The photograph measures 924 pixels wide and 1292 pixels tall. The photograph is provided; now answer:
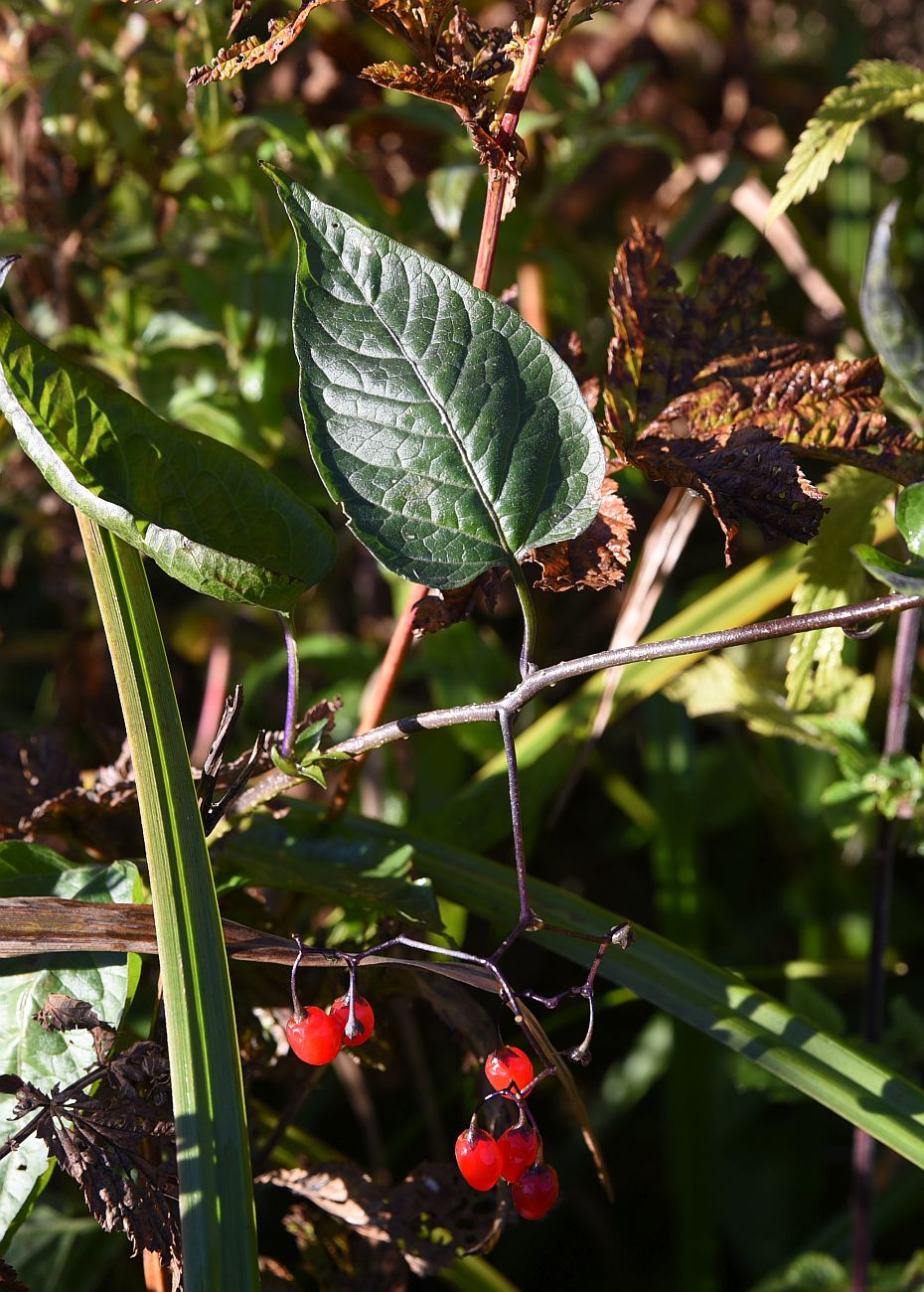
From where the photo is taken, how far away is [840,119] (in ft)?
2.40

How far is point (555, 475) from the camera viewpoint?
0.56 metres

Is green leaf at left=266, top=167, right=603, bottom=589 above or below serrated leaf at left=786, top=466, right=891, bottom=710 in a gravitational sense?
above

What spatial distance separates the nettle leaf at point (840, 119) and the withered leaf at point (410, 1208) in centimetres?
70

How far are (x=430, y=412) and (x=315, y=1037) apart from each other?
12.8 inches

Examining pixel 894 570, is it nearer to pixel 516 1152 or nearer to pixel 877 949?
pixel 516 1152

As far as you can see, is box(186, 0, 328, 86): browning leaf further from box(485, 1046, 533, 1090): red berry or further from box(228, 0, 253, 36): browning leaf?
box(485, 1046, 533, 1090): red berry

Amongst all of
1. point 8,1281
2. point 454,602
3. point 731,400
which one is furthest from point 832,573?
point 8,1281

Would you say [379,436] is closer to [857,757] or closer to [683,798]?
[857,757]

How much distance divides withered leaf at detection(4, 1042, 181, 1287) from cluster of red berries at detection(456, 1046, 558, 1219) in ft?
0.51

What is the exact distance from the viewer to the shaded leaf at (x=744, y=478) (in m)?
0.57

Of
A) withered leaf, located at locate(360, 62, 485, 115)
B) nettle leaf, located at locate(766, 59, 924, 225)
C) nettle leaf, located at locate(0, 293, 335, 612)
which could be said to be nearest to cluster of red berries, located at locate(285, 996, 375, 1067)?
nettle leaf, located at locate(0, 293, 335, 612)

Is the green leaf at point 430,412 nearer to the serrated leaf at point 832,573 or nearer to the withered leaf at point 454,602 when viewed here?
the withered leaf at point 454,602

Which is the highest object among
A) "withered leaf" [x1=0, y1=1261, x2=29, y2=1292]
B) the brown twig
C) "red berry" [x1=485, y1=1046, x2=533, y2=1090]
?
the brown twig

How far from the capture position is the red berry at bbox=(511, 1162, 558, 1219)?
527 millimetres
